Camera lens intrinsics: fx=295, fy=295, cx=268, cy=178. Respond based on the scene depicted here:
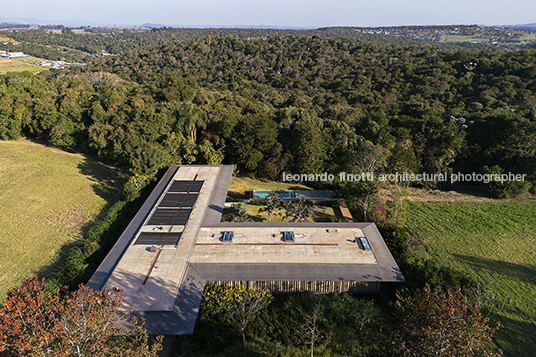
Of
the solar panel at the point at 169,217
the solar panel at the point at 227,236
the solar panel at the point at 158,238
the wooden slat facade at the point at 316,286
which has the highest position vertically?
the solar panel at the point at 227,236

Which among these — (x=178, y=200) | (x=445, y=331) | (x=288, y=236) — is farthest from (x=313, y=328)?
(x=178, y=200)

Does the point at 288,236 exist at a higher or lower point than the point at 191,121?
lower

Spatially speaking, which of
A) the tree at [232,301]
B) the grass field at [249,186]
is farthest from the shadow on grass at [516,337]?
the grass field at [249,186]

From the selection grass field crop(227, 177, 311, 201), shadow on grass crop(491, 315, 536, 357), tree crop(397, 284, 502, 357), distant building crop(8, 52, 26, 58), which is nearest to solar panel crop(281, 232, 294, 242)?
tree crop(397, 284, 502, 357)

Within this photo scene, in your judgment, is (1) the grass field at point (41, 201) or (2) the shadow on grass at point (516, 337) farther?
(1) the grass field at point (41, 201)

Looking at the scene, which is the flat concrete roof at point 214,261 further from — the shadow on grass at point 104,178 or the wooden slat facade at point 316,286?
the shadow on grass at point 104,178

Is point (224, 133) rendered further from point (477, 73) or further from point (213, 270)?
point (477, 73)

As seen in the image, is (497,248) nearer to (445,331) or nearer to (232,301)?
(445,331)

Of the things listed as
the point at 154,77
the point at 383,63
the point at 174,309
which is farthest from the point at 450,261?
the point at 154,77
